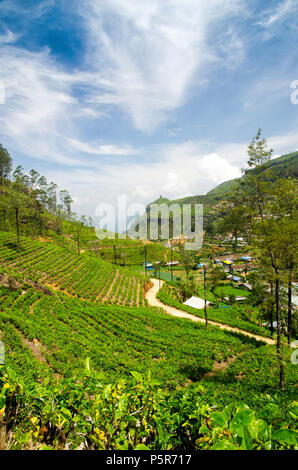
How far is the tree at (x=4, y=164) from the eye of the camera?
6650 centimetres

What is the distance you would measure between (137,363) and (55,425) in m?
11.3

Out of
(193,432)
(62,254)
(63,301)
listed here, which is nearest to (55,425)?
(193,432)

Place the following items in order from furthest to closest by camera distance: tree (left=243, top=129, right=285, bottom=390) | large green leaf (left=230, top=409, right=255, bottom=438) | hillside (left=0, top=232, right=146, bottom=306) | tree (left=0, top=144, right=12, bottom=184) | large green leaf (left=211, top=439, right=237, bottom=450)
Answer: tree (left=0, top=144, right=12, bottom=184)
hillside (left=0, top=232, right=146, bottom=306)
tree (left=243, top=129, right=285, bottom=390)
large green leaf (left=230, top=409, right=255, bottom=438)
large green leaf (left=211, top=439, right=237, bottom=450)

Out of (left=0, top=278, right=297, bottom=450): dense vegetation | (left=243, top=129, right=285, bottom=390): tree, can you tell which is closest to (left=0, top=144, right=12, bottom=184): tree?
(left=0, top=278, right=297, bottom=450): dense vegetation

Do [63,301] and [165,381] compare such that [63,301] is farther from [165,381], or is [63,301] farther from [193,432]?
[193,432]

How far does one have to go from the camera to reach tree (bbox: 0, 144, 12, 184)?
66.5 m

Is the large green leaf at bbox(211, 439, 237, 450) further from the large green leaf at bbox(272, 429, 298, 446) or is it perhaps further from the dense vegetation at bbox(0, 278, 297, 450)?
the large green leaf at bbox(272, 429, 298, 446)

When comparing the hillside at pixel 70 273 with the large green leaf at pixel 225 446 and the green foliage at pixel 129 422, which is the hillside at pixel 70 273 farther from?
the large green leaf at pixel 225 446

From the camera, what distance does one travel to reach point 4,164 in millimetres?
68688

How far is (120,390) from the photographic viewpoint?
223cm

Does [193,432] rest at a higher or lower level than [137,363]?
higher

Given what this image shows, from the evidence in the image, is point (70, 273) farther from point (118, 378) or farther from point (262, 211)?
point (262, 211)

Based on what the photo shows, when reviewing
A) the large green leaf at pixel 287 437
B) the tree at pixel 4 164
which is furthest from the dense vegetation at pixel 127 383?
the tree at pixel 4 164

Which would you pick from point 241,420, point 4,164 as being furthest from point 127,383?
point 4,164
